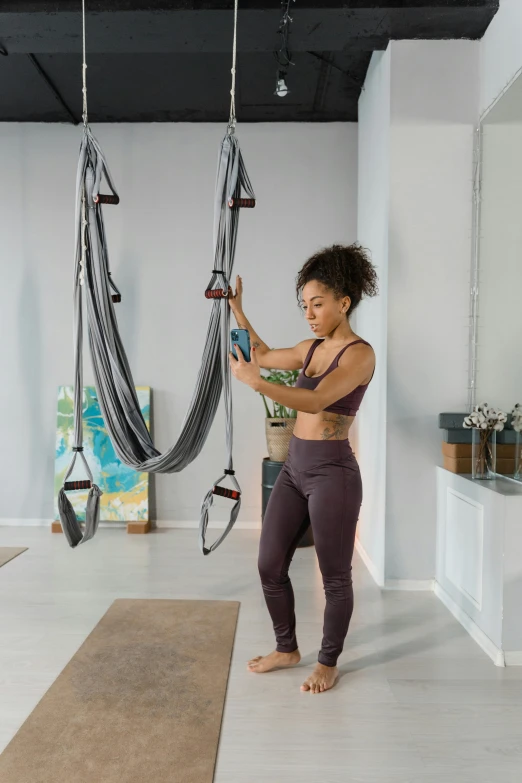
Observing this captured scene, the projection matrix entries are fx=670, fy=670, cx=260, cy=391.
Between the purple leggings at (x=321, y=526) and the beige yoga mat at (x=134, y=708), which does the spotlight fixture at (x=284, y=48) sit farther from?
the beige yoga mat at (x=134, y=708)

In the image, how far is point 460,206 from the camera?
3354mm

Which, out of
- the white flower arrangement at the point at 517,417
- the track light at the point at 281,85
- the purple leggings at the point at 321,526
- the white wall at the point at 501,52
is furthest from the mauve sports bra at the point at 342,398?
the track light at the point at 281,85

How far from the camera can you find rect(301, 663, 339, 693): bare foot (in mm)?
2309

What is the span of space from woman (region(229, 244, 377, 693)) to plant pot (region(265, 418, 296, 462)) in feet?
5.86

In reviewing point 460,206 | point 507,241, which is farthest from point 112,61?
point 507,241

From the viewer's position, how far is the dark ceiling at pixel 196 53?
10.4ft

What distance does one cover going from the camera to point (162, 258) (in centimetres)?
471

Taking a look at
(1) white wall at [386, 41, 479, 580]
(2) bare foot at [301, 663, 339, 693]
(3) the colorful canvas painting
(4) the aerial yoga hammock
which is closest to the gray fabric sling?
(4) the aerial yoga hammock

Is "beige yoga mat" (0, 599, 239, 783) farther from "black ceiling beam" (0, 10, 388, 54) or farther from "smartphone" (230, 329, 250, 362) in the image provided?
"black ceiling beam" (0, 10, 388, 54)

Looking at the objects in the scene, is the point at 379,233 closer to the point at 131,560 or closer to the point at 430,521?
the point at 430,521

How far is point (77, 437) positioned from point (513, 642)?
6.00ft

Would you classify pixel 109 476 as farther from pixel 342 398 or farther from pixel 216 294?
pixel 342 398

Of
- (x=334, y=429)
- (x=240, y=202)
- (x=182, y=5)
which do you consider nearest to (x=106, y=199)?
(x=240, y=202)

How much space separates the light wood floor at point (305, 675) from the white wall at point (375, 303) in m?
0.36
